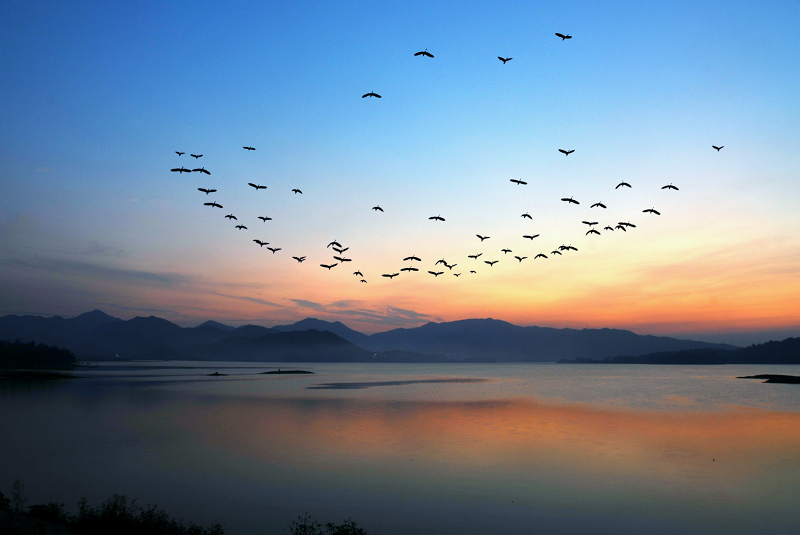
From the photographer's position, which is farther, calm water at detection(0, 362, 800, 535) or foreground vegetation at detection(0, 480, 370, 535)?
calm water at detection(0, 362, 800, 535)

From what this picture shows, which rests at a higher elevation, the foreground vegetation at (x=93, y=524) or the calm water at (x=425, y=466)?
the foreground vegetation at (x=93, y=524)

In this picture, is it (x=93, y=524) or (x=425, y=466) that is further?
(x=425, y=466)

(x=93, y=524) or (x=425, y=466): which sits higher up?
(x=93, y=524)

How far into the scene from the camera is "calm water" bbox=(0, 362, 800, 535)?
72.9 ft

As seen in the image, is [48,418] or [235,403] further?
[235,403]

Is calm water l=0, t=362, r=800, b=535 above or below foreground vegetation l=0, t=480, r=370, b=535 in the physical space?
below

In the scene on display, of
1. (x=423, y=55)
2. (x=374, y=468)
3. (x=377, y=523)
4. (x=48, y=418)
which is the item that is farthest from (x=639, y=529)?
(x=48, y=418)

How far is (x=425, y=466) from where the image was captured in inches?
1248

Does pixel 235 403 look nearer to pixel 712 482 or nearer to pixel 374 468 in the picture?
pixel 374 468

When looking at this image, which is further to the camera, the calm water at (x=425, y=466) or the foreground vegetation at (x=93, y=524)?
the calm water at (x=425, y=466)

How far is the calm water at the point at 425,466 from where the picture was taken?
2223 centimetres

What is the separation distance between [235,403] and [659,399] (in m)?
63.9

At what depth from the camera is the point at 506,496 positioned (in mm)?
25000

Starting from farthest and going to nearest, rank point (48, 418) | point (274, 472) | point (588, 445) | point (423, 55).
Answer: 1. point (48, 418)
2. point (588, 445)
3. point (274, 472)
4. point (423, 55)
